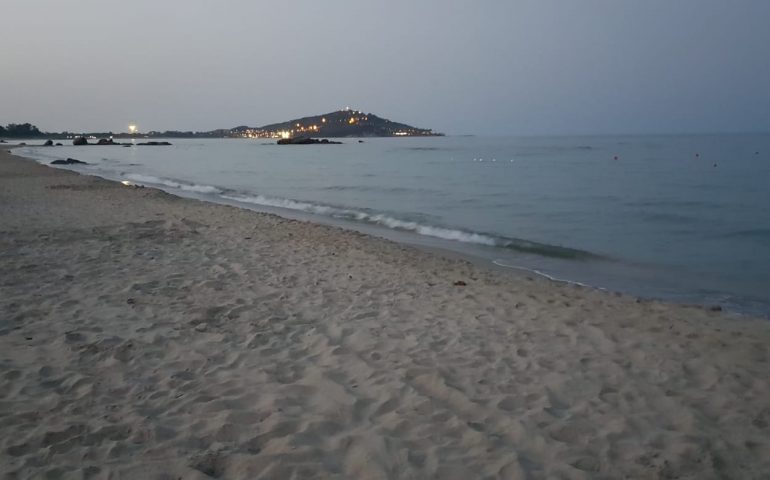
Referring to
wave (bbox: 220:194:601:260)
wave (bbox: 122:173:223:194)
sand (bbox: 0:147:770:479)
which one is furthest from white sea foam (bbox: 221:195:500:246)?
sand (bbox: 0:147:770:479)

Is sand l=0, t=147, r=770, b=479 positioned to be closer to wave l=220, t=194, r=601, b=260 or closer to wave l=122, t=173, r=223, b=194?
wave l=220, t=194, r=601, b=260

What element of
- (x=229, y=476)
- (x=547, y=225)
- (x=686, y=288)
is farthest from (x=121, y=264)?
(x=547, y=225)

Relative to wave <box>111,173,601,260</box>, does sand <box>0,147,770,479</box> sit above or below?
above

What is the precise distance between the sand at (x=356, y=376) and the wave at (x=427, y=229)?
4209 mm

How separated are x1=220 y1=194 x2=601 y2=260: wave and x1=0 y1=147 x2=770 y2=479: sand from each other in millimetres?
4209

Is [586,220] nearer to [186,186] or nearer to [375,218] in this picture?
[375,218]

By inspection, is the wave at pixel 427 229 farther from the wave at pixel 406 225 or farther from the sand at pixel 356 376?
the sand at pixel 356 376

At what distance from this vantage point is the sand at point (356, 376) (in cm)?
335

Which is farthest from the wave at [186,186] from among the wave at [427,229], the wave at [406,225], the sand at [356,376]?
the sand at [356,376]

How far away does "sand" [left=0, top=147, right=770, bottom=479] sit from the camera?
3.35 m

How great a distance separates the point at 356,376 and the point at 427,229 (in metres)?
10.9

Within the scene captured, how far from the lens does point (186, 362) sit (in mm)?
4754

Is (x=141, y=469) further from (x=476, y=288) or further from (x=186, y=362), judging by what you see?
(x=476, y=288)

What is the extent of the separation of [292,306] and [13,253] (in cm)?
552
